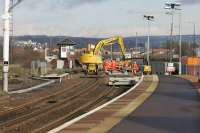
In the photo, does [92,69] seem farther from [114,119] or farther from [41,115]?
[114,119]

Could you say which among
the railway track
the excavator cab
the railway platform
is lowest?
the railway track

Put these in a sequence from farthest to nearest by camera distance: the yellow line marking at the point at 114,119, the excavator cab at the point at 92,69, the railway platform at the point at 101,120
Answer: the excavator cab at the point at 92,69 → the railway platform at the point at 101,120 → the yellow line marking at the point at 114,119

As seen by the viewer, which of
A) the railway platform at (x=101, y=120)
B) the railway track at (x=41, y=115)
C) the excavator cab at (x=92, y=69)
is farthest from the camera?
the excavator cab at (x=92, y=69)

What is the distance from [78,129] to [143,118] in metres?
3.25

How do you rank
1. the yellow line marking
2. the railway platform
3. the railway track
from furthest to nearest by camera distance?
the railway track
the railway platform
the yellow line marking

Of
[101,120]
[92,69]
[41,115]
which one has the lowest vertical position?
[41,115]

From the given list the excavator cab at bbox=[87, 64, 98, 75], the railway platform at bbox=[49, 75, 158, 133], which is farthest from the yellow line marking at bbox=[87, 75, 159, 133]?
the excavator cab at bbox=[87, 64, 98, 75]

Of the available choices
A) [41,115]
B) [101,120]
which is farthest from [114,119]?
[41,115]

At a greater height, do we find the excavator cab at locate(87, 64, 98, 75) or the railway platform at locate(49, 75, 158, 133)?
the excavator cab at locate(87, 64, 98, 75)

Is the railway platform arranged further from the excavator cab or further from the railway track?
the excavator cab

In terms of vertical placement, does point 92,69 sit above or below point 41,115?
above

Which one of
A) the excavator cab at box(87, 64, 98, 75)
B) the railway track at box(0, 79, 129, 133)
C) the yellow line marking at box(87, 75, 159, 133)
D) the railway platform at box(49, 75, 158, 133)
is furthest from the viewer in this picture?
the excavator cab at box(87, 64, 98, 75)

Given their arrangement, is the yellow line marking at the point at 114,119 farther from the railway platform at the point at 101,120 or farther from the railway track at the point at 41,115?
the railway track at the point at 41,115

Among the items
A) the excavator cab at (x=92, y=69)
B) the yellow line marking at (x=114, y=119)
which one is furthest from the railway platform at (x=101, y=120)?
the excavator cab at (x=92, y=69)
